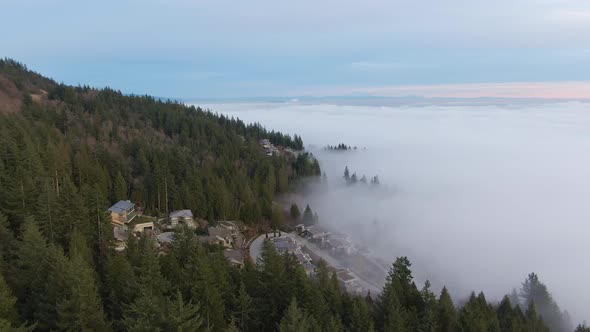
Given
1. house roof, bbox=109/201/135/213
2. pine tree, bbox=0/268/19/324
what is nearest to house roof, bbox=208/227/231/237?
house roof, bbox=109/201/135/213

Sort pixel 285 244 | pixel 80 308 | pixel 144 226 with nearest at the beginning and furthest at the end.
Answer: pixel 80 308 → pixel 144 226 → pixel 285 244

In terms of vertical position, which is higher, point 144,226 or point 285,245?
point 144,226

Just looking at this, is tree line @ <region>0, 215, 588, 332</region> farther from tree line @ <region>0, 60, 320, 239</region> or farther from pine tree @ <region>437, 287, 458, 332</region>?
tree line @ <region>0, 60, 320, 239</region>

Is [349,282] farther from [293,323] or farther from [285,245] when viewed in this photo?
[293,323]

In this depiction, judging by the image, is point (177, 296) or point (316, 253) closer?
point (177, 296)

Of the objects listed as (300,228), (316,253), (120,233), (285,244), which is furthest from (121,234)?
(300,228)

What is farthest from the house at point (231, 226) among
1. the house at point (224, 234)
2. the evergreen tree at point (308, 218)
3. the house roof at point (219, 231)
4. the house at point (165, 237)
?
the evergreen tree at point (308, 218)

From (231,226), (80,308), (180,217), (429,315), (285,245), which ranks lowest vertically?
(285,245)

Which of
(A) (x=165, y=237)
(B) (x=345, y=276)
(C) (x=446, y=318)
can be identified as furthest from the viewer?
(B) (x=345, y=276)
